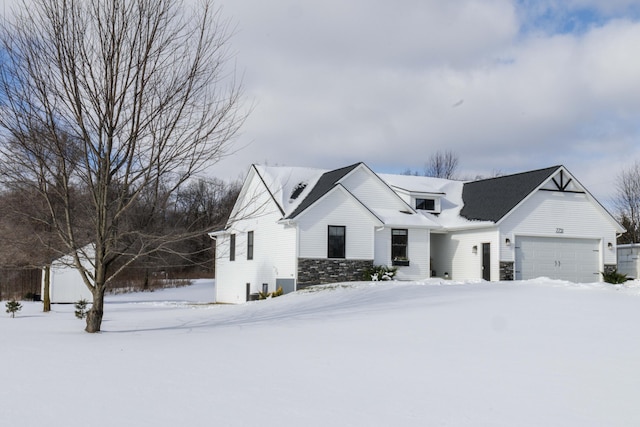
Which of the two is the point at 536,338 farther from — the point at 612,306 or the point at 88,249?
the point at 88,249

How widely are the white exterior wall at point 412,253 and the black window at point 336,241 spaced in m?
1.45

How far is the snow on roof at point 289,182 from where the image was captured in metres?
25.0

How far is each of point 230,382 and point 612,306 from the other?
1060cm

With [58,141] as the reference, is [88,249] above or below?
below

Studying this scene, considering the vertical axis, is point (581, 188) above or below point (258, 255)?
above

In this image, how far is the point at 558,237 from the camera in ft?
84.5

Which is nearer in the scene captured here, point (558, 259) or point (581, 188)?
point (558, 259)

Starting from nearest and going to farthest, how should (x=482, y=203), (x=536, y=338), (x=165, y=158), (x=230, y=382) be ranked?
1. (x=230, y=382)
2. (x=536, y=338)
3. (x=165, y=158)
4. (x=482, y=203)

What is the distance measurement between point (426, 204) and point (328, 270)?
6.85 meters

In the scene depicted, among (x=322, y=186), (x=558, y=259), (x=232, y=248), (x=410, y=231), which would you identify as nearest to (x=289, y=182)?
(x=322, y=186)

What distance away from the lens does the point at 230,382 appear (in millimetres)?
7238

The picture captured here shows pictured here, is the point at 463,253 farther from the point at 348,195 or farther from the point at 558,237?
the point at 348,195

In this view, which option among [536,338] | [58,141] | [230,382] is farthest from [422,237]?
[230,382]

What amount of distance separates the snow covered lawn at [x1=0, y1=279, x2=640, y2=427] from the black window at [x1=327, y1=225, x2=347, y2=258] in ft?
28.4
